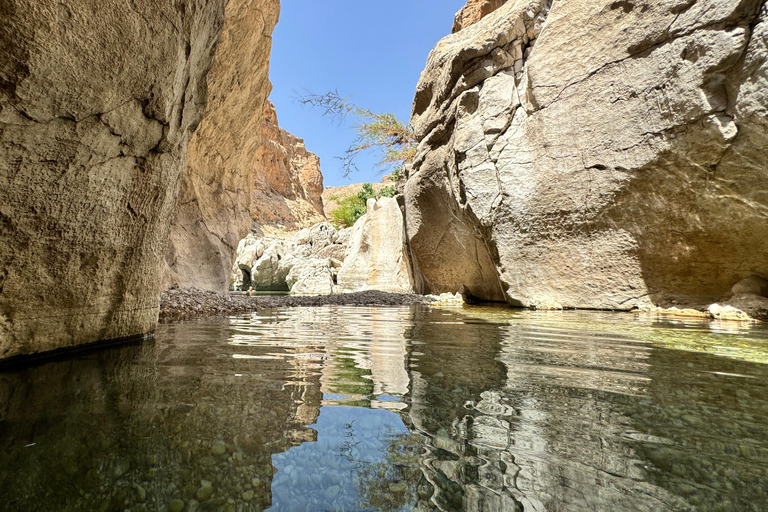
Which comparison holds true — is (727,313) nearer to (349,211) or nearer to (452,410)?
(452,410)

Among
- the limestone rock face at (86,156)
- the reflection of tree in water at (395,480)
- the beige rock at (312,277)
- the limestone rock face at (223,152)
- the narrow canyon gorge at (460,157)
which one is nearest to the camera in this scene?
the reflection of tree in water at (395,480)

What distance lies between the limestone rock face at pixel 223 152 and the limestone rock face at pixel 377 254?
19.8ft

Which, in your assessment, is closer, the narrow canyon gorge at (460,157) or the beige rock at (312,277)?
the narrow canyon gorge at (460,157)

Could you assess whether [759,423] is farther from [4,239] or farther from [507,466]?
[4,239]

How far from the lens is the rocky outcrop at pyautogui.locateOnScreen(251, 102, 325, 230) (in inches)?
1750

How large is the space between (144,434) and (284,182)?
164ft

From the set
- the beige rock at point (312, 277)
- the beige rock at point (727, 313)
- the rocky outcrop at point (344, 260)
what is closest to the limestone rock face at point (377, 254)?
the rocky outcrop at point (344, 260)

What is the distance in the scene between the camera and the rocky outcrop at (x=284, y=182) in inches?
1750

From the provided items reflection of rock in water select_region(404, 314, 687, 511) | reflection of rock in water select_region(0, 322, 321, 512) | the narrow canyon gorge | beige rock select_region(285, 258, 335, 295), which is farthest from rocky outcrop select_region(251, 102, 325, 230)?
reflection of rock in water select_region(404, 314, 687, 511)

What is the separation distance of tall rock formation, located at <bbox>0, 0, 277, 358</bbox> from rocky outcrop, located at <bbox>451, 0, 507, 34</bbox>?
11840mm

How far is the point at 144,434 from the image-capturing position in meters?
1.11

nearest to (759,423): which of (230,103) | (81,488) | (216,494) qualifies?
(216,494)

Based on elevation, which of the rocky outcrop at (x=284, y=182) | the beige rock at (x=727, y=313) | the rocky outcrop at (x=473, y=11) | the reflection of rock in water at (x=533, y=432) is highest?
the rocky outcrop at (x=284, y=182)

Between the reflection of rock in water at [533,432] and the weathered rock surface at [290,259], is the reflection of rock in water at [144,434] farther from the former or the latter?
the weathered rock surface at [290,259]
